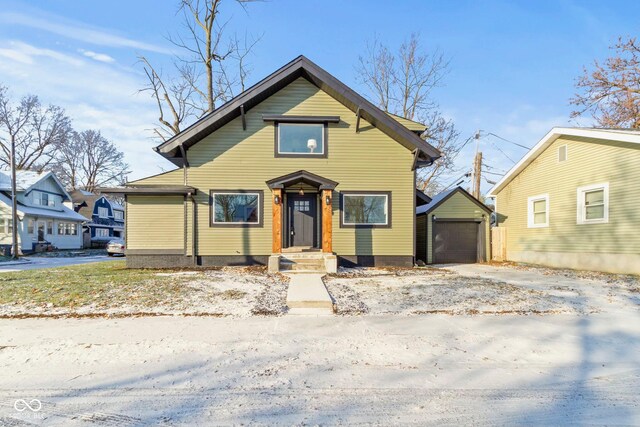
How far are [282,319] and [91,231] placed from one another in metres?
40.2

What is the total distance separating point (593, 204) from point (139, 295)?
14018mm

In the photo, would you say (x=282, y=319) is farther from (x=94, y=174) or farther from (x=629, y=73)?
(x=94, y=174)

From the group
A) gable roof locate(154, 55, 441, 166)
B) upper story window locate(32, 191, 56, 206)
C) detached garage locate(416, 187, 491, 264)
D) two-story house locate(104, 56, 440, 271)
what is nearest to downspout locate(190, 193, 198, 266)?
two-story house locate(104, 56, 440, 271)

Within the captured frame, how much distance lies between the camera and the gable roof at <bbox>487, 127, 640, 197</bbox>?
34.1ft

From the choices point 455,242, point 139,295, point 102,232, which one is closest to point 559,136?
point 455,242

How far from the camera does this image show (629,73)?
18.4 meters

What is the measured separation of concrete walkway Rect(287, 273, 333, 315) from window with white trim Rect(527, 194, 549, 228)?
1071 cm

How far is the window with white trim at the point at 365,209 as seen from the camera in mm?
12008

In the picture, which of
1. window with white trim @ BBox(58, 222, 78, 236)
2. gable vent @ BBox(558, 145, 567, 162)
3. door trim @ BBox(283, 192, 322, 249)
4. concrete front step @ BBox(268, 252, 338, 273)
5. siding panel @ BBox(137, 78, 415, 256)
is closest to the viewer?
concrete front step @ BBox(268, 252, 338, 273)

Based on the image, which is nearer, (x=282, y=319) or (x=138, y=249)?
(x=282, y=319)

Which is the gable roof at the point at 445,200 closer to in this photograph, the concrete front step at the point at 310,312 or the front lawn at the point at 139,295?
the front lawn at the point at 139,295

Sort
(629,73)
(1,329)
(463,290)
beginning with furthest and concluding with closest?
1. (629,73)
2. (463,290)
3. (1,329)

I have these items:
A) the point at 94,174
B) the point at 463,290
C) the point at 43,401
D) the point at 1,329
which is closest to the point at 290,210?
the point at 463,290

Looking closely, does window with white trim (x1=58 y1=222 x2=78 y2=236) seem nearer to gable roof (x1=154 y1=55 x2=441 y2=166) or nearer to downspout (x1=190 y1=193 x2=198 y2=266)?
gable roof (x1=154 y1=55 x2=441 y2=166)
